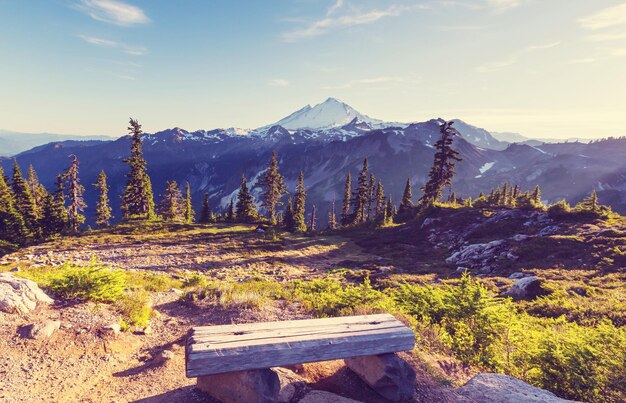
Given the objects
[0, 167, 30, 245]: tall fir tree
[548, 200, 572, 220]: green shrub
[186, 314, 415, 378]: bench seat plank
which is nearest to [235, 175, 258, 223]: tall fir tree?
[0, 167, 30, 245]: tall fir tree

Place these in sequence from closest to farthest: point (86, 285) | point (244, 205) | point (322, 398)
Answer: point (322, 398) < point (86, 285) < point (244, 205)

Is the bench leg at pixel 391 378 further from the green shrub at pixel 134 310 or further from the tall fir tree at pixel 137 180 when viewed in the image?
the tall fir tree at pixel 137 180

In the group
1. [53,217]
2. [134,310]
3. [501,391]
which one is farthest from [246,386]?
[53,217]

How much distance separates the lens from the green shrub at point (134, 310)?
25.2 ft

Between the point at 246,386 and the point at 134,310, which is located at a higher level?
the point at 246,386

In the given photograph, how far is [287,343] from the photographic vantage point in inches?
186

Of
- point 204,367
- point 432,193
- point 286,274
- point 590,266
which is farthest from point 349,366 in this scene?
point 432,193

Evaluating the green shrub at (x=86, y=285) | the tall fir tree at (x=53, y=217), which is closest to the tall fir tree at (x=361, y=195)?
the tall fir tree at (x=53, y=217)

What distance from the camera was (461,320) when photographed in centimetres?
803

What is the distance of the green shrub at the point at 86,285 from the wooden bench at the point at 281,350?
4957 millimetres

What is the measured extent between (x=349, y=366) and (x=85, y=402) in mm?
4380

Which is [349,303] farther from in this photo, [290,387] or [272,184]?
[272,184]

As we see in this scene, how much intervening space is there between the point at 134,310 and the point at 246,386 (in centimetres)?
526

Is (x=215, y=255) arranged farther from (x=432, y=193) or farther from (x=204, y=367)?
(x=432, y=193)
